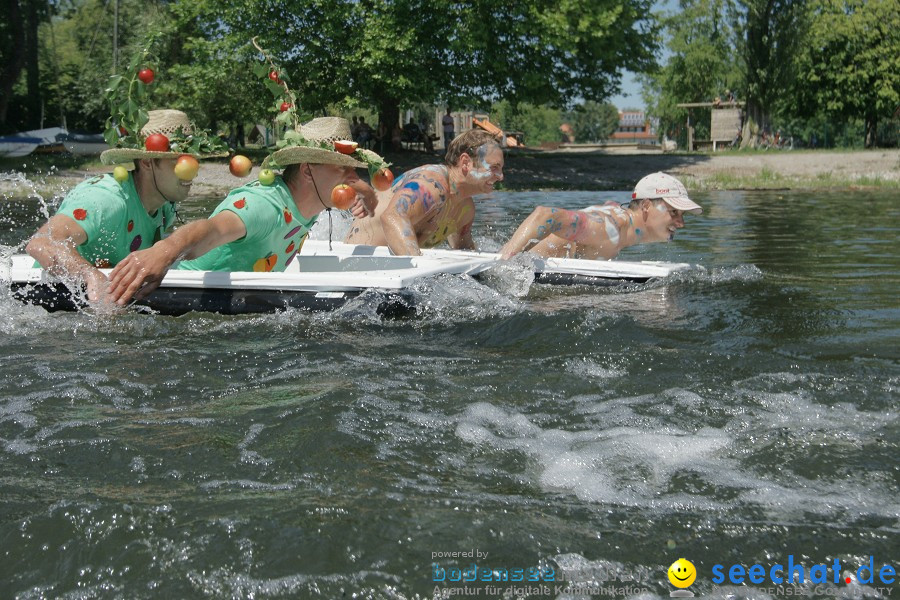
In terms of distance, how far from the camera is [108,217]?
17.9ft

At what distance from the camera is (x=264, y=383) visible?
4.50 metres

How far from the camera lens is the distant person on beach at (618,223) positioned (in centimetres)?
765

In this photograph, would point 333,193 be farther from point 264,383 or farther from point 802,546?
point 802,546

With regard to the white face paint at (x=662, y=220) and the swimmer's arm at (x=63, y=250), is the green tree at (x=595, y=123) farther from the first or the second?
the swimmer's arm at (x=63, y=250)

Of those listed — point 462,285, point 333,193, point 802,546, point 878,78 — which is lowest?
point 802,546

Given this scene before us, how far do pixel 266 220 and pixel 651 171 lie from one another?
22.5 metres

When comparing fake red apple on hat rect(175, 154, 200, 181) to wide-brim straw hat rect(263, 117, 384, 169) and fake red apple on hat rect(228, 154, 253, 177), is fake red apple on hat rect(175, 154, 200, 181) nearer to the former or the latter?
fake red apple on hat rect(228, 154, 253, 177)

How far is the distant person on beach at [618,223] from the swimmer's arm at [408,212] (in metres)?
0.76

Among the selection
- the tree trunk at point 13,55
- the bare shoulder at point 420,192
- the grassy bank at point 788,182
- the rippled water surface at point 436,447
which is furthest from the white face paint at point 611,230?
the tree trunk at point 13,55

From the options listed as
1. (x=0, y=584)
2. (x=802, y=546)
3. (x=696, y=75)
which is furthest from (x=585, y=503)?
(x=696, y=75)

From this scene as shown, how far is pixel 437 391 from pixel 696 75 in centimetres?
5433

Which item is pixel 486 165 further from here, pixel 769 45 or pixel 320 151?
pixel 769 45

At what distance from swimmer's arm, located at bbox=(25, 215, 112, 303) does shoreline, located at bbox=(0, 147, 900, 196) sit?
1538cm

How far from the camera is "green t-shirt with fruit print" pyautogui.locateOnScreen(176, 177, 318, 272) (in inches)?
216
